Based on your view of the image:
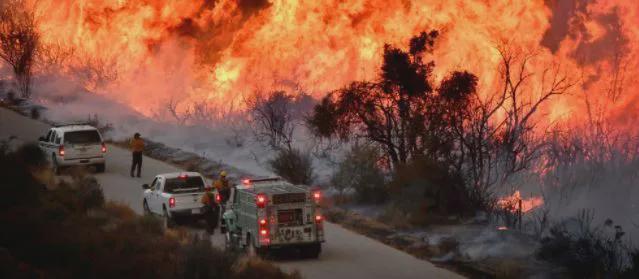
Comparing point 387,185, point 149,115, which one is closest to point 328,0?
point 149,115

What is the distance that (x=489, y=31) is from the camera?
151ft

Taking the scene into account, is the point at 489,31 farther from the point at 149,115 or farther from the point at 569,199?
the point at 149,115

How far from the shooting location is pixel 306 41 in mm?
55031

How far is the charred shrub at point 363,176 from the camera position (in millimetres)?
36656

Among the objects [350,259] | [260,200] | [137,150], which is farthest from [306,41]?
[260,200]

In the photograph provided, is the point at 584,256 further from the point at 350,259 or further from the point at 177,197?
the point at 177,197

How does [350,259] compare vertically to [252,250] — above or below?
below

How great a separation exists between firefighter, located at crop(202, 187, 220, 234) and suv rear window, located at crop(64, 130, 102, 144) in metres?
12.8

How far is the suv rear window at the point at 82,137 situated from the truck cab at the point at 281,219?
52.6 feet

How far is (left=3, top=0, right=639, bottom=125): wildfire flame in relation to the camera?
4597 centimetres

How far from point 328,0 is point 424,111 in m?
13.8

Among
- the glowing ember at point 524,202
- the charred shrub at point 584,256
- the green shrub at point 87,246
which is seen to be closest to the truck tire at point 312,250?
the green shrub at point 87,246

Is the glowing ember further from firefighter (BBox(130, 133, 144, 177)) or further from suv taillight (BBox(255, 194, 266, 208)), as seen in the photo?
firefighter (BBox(130, 133, 144, 177))

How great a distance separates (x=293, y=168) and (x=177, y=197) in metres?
9.68
